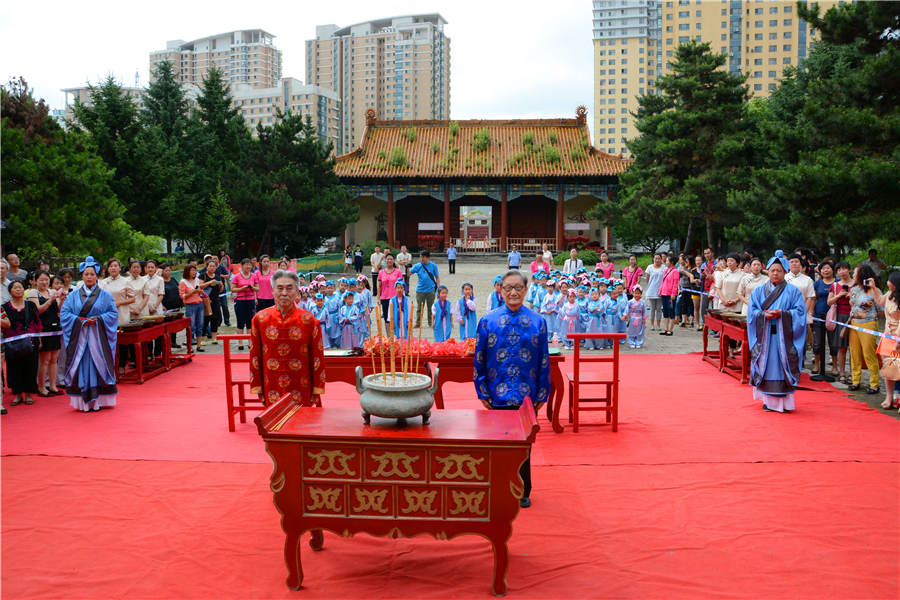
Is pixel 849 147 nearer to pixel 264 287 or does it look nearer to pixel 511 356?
pixel 511 356

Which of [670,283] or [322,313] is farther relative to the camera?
[670,283]

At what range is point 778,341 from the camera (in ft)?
23.3

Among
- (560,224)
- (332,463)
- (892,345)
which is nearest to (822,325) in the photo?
(892,345)

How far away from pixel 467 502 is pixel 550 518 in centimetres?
121

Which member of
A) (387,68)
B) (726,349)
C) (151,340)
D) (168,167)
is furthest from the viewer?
(387,68)

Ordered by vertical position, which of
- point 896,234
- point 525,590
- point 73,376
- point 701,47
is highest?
point 701,47

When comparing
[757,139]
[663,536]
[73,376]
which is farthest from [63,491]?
[757,139]

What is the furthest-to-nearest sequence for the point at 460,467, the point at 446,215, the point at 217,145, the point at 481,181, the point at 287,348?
the point at 481,181 < the point at 446,215 < the point at 217,145 < the point at 287,348 < the point at 460,467

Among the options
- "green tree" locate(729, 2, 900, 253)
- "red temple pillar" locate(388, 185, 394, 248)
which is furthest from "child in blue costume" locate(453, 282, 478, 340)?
"red temple pillar" locate(388, 185, 394, 248)

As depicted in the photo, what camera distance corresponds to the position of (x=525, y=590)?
356 centimetres

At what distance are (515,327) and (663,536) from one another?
4.87 feet

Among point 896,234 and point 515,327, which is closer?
point 515,327

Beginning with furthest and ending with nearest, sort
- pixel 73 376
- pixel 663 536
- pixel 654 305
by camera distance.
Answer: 1. pixel 654 305
2. pixel 73 376
3. pixel 663 536

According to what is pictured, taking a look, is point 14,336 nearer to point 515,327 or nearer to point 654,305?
point 515,327
